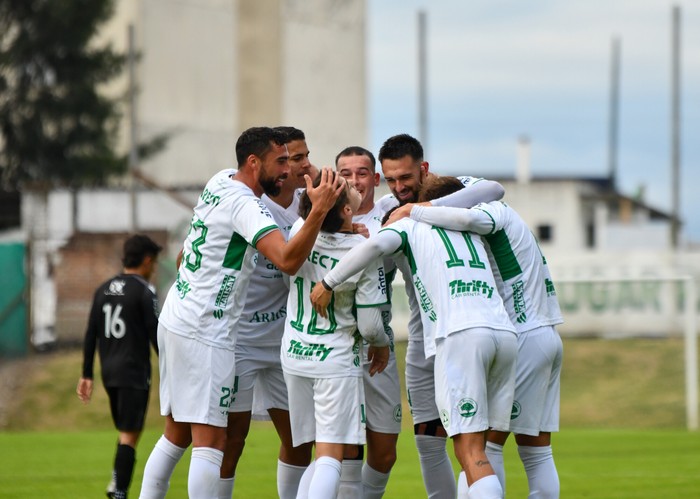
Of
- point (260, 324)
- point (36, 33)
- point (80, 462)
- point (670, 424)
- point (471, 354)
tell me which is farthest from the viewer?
point (36, 33)

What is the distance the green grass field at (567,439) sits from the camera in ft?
37.4

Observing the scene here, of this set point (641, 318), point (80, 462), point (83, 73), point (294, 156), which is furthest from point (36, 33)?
point (294, 156)

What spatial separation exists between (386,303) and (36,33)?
108 feet

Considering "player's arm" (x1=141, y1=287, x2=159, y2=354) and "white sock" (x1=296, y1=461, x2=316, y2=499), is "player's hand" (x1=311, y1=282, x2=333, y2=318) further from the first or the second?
"player's arm" (x1=141, y1=287, x2=159, y2=354)

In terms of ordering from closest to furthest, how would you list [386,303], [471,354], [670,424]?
1. [471,354]
2. [386,303]
3. [670,424]

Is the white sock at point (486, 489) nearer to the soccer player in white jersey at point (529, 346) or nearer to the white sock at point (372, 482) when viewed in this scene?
the soccer player in white jersey at point (529, 346)

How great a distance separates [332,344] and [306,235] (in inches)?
27.5

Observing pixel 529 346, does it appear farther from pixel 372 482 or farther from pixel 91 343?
pixel 91 343

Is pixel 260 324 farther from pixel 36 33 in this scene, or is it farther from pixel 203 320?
pixel 36 33

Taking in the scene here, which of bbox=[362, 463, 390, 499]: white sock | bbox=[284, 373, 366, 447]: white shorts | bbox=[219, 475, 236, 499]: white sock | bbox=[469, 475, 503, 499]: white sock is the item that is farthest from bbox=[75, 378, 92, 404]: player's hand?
bbox=[469, 475, 503, 499]: white sock

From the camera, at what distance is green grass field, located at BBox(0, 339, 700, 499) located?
1141 cm

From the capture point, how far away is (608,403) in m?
21.3

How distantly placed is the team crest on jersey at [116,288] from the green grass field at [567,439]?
2.00 meters

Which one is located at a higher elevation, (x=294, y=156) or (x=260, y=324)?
(x=294, y=156)
